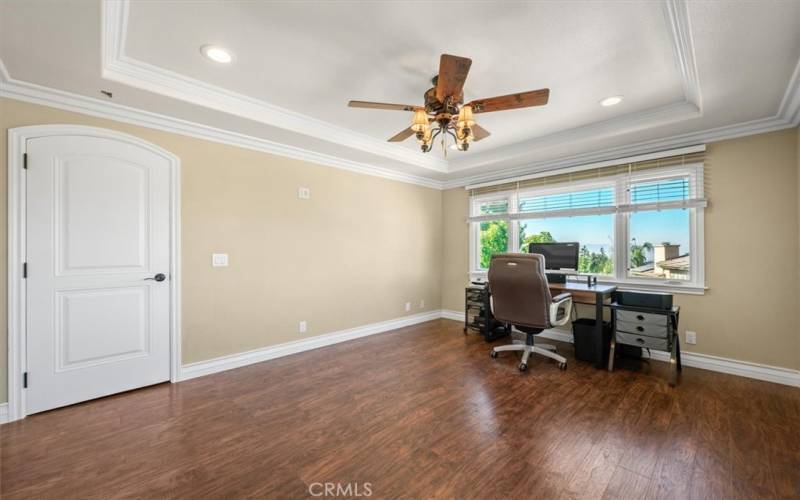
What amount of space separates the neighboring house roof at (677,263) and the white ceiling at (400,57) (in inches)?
48.9

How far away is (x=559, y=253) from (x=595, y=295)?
715 millimetres

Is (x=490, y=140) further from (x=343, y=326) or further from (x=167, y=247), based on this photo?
(x=167, y=247)

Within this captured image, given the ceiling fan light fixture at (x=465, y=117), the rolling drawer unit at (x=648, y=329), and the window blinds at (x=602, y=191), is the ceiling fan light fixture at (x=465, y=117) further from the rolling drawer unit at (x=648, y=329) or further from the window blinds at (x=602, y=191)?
the window blinds at (x=602, y=191)

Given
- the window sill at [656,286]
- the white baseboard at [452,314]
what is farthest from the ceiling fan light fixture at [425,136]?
the white baseboard at [452,314]

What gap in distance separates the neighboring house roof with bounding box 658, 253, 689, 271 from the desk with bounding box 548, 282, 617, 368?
540mm

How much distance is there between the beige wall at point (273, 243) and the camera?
2.97 meters

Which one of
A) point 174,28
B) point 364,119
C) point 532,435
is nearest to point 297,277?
point 364,119

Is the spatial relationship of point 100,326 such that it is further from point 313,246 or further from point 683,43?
point 683,43

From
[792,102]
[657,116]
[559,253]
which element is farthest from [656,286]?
[792,102]

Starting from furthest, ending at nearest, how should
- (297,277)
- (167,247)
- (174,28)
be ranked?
(297,277) < (167,247) < (174,28)

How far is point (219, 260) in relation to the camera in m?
3.15

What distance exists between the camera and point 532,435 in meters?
2.05

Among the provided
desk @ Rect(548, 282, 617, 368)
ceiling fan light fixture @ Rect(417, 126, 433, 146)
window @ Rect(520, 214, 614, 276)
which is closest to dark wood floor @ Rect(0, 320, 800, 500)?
desk @ Rect(548, 282, 617, 368)

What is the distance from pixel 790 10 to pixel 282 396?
3.87m
